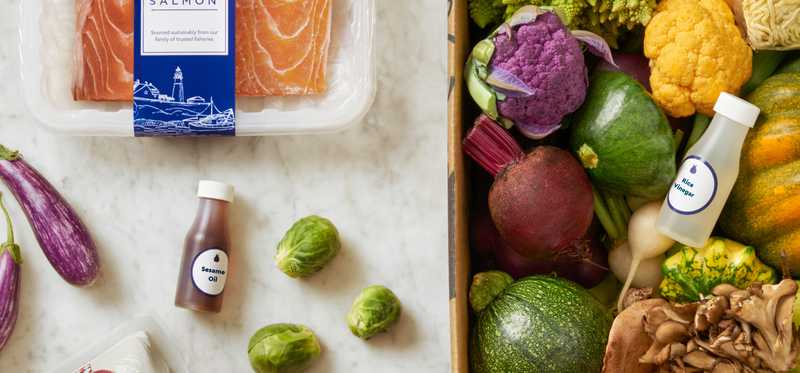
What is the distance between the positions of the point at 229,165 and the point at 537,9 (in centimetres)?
55

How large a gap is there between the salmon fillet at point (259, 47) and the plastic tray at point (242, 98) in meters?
0.02

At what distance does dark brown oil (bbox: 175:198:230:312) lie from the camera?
1169 mm

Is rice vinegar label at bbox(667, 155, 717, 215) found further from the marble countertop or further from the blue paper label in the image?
the blue paper label

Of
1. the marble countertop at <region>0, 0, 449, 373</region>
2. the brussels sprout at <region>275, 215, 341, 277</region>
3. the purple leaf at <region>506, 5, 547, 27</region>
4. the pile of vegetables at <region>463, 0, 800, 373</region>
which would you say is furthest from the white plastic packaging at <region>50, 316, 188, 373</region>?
the purple leaf at <region>506, 5, 547, 27</region>

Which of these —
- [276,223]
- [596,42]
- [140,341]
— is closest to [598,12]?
[596,42]

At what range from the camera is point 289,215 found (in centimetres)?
123

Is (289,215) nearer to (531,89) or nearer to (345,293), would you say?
(345,293)

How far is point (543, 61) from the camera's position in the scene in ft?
3.75

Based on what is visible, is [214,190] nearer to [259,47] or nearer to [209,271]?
[209,271]

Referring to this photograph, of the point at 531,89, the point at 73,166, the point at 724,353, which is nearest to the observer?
the point at 724,353

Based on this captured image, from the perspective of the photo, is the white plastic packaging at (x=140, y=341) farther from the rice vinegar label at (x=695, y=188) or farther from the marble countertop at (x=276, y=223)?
the rice vinegar label at (x=695, y=188)

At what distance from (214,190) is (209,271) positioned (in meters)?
0.13

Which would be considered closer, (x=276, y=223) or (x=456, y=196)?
(x=456, y=196)

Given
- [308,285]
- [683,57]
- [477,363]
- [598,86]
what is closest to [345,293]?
[308,285]
